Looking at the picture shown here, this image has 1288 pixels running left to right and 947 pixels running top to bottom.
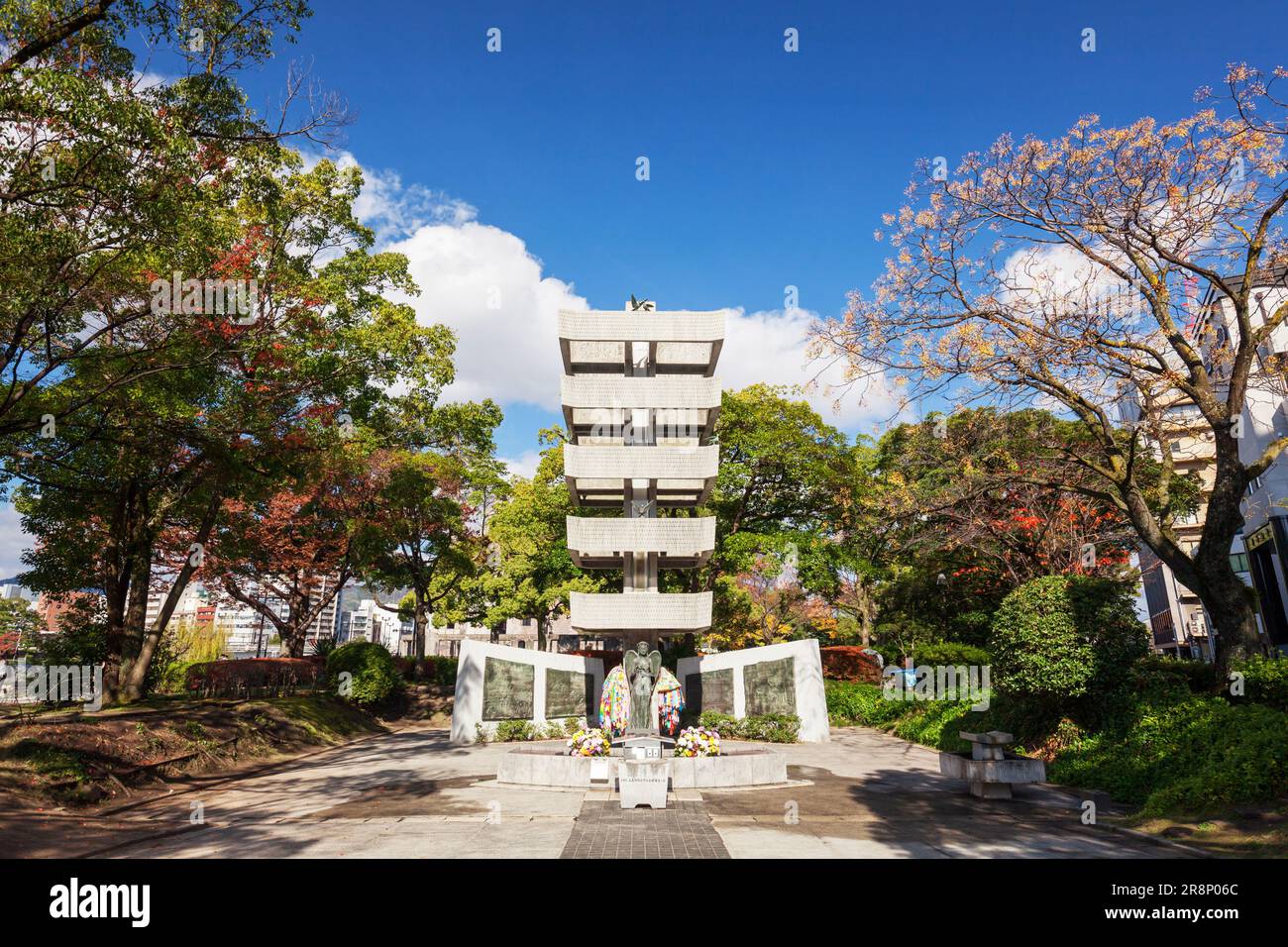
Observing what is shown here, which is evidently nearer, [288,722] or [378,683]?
[288,722]

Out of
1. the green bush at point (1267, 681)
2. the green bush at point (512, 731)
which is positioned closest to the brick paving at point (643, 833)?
the green bush at point (1267, 681)

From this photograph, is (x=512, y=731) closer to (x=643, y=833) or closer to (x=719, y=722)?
(x=719, y=722)

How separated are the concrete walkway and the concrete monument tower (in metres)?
7.28

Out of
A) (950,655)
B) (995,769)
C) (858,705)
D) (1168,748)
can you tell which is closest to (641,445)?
(950,655)

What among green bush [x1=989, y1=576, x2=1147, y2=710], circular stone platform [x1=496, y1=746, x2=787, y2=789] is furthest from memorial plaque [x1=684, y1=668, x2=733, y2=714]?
green bush [x1=989, y1=576, x2=1147, y2=710]

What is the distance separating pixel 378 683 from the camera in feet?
91.5

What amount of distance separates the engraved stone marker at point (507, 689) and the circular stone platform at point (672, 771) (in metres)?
8.37

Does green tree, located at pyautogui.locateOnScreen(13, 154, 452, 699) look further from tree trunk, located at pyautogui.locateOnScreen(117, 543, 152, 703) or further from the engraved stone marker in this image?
the engraved stone marker

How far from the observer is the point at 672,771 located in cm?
1457

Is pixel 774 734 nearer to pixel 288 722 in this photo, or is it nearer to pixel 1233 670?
pixel 1233 670

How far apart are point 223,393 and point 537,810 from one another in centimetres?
1284
